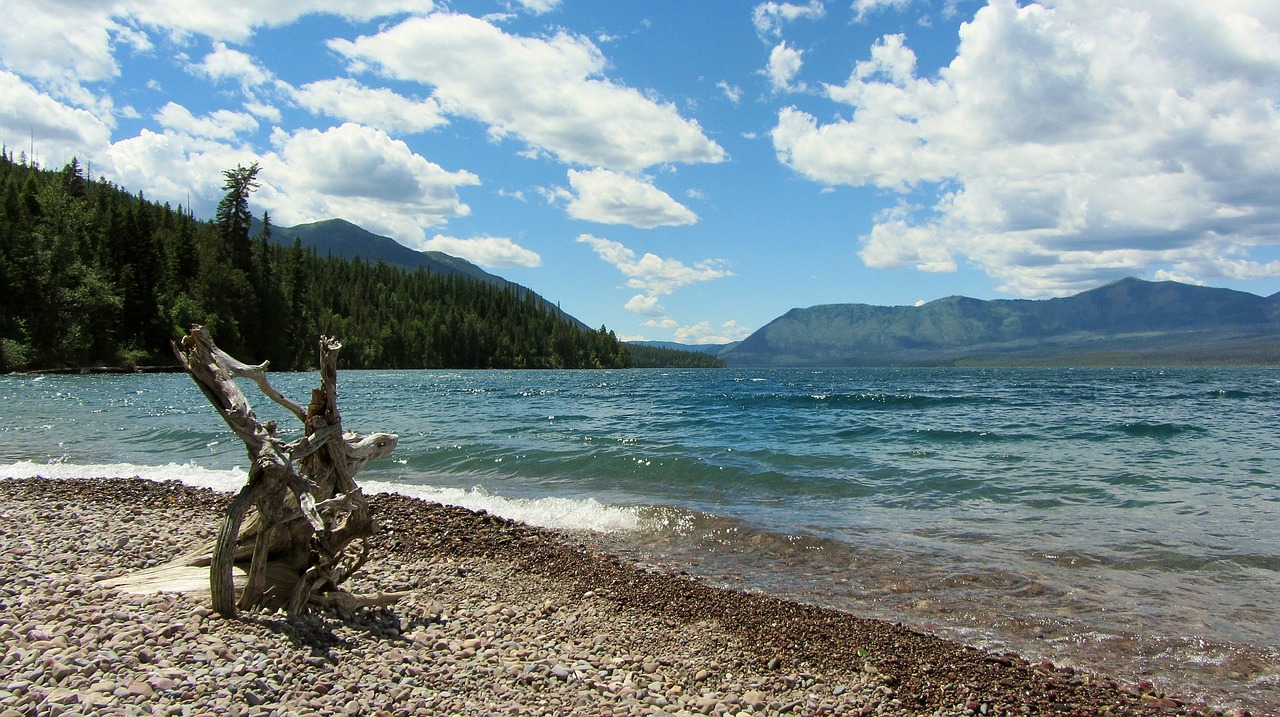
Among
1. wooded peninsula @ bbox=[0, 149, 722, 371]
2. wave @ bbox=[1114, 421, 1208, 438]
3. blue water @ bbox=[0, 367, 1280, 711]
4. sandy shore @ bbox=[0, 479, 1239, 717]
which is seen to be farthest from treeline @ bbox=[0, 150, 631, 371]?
wave @ bbox=[1114, 421, 1208, 438]

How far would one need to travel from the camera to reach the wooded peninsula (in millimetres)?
66312

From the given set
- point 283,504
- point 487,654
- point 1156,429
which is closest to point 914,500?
point 487,654

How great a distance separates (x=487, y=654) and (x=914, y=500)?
1147cm

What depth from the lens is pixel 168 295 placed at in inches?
3159

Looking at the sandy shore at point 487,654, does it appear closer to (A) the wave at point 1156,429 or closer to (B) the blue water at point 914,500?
(B) the blue water at point 914,500

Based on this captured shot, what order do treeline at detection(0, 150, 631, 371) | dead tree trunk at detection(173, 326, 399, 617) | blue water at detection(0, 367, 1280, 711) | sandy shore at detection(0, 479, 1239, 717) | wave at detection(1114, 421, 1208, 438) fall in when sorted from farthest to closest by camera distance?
treeline at detection(0, 150, 631, 371) → wave at detection(1114, 421, 1208, 438) → blue water at detection(0, 367, 1280, 711) → dead tree trunk at detection(173, 326, 399, 617) → sandy shore at detection(0, 479, 1239, 717)

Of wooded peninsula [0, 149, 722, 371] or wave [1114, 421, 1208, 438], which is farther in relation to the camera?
wooded peninsula [0, 149, 722, 371]

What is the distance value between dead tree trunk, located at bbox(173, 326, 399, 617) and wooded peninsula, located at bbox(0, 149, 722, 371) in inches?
2929

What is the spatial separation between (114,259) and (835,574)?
91044 millimetres

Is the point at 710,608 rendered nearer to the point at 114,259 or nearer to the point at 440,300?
the point at 114,259

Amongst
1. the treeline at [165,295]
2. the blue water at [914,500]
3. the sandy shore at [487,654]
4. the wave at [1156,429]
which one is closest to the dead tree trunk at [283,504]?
the sandy shore at [487,654]

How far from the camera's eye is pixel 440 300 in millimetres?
171500

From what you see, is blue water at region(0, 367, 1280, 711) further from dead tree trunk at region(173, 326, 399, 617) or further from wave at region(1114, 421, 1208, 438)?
dead tree trunk at region(173, 326, 399, 617)

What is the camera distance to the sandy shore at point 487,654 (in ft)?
17.3
